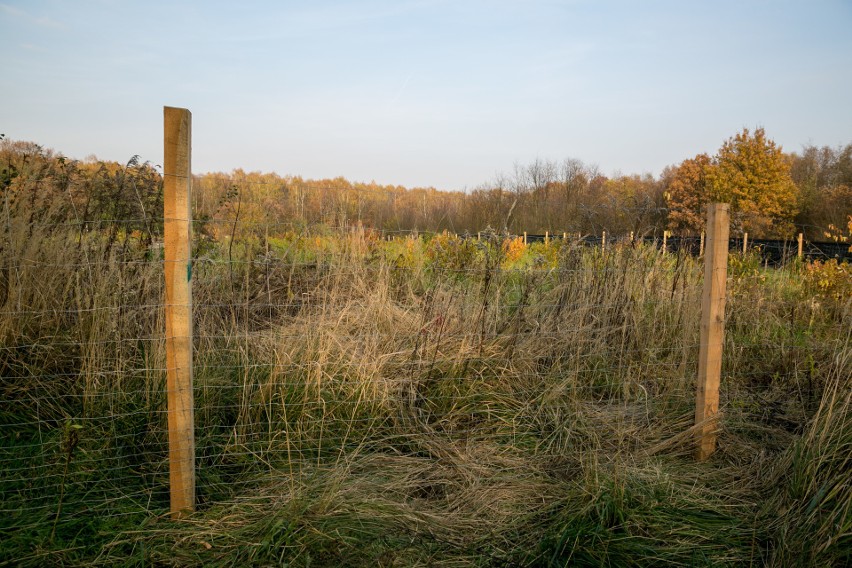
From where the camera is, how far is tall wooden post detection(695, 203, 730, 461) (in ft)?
11.8

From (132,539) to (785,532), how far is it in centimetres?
290

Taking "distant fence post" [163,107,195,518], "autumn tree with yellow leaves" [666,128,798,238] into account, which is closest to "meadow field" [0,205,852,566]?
"distant fence post" [163,107,195,518]

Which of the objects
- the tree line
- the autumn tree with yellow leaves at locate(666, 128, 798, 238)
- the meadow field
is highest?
the autumn tree with yellow leaves at locate(666, 128, 798, 238)

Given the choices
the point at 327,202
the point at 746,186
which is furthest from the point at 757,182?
the point at 327,202

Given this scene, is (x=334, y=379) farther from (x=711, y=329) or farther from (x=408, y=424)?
(x=711, y=329)

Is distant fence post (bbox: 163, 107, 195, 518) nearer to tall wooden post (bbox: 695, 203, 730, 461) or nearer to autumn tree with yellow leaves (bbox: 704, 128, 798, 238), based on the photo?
tall wooden post (bbox: 695, 203, 730, 461)

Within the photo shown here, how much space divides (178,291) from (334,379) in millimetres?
1330

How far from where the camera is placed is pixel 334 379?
12.4 ft

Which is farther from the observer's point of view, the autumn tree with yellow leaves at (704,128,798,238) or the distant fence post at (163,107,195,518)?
the autumn tree with yellow leaves at (704,128,798,238)

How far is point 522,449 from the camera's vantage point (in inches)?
142

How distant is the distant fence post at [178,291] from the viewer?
106 inches

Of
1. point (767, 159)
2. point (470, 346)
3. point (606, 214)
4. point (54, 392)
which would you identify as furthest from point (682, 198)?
point (54, 392)

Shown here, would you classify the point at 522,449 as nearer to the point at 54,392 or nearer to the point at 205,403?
the point at 205,403

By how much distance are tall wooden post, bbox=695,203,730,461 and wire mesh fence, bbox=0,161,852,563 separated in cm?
16
